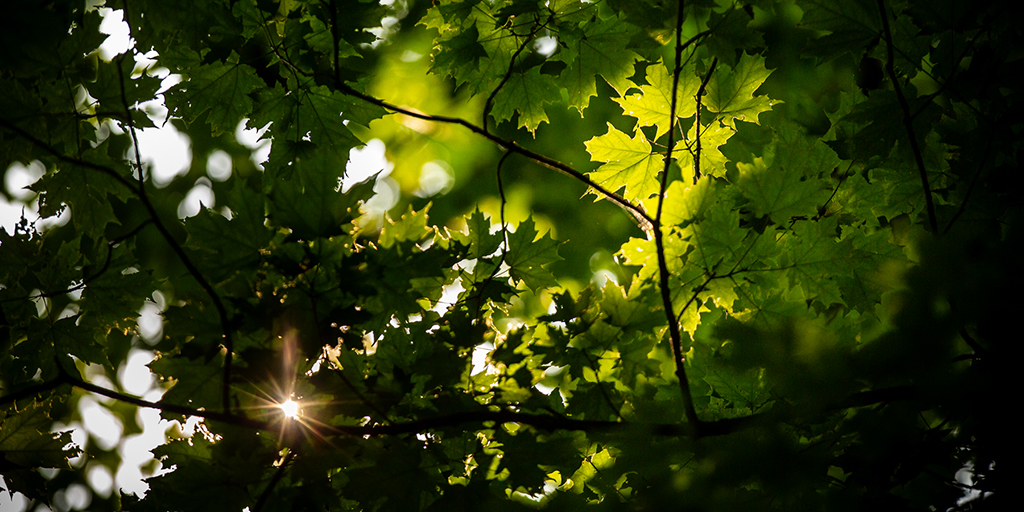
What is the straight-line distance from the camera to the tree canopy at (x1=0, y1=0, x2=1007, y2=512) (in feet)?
2.28

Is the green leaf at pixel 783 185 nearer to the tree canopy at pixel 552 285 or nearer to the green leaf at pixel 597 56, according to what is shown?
the tree canopy at pixel 552 285

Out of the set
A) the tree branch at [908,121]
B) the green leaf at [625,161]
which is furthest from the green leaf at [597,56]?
the tree branch at [908,121]

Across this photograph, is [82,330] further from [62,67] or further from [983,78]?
[983,78]

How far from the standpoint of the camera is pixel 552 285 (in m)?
1.41

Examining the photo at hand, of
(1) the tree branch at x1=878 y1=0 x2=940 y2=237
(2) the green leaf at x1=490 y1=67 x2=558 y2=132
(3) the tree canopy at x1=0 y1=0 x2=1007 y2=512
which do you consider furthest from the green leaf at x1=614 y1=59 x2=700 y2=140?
(1) the tree branch at x1=878 y1=0 x2=940 y2=237

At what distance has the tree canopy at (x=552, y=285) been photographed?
2.28ft

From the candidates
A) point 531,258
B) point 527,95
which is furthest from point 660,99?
point 531,258

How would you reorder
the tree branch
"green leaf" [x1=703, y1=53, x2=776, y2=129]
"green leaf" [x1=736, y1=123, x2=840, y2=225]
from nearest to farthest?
the tree branch
"green leaf" [x1=736, y1=123, x2=840, y2=225]
"green leaf" [x1=703, y1=53, x2=776, y2=129]

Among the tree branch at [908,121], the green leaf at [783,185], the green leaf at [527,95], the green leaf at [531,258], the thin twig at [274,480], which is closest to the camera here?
the thin twig at [274,480]

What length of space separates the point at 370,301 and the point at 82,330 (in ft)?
3.13

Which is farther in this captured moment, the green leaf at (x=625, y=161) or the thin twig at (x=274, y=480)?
the green leaf at (x=625, y=161)

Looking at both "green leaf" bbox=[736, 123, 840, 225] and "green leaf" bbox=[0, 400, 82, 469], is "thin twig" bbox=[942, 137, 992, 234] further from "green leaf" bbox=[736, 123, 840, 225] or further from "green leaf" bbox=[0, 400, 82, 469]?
"green leaf" bbox=[0, 400, 82, 469]

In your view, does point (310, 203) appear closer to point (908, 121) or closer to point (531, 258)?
point (531, 258)

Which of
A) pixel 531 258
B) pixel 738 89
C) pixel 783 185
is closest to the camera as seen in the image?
pixel 783 185
